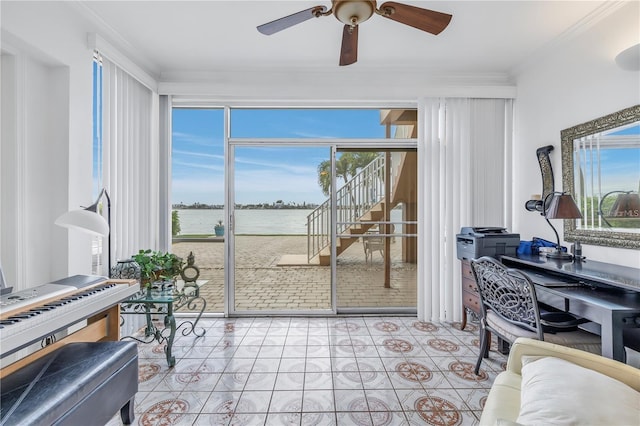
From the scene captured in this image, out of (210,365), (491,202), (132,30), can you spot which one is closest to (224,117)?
(132,30)

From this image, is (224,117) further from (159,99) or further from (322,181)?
(322,181)

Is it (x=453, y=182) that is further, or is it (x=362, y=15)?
(x=453, y=182)

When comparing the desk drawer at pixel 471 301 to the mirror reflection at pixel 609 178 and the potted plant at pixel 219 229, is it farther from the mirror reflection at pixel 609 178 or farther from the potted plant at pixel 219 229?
the potted plant at pixel 219 229

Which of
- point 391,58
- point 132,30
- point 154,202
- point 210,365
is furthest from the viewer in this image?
point 154,202

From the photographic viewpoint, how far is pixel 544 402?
3.44ft

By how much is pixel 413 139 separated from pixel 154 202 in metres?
2.90

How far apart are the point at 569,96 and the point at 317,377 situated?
120 inches

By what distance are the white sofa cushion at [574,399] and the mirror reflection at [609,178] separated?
1518mm

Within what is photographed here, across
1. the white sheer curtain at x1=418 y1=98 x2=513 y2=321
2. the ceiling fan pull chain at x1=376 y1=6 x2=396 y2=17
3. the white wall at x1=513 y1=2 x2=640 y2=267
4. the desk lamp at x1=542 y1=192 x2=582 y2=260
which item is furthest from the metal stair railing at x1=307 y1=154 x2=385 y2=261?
the ceiling fan pull chain at x1=376 y1=6 x2=396 y2=17

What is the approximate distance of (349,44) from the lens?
196 cm

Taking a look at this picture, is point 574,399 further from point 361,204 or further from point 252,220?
point 252,220

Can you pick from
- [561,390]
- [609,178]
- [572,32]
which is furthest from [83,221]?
[572,32]

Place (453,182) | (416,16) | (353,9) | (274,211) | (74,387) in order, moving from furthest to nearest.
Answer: (274,211)
(453,182)
(416,16)
(353,9)
(74,387)

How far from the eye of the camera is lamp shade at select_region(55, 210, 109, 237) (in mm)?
1838
